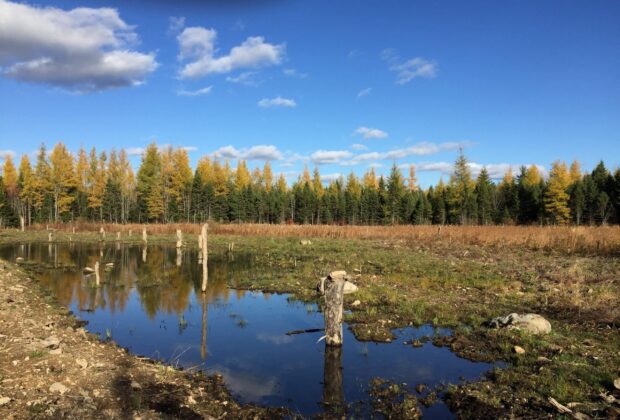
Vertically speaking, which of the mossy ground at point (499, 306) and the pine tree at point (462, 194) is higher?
the pine tree at point (462, 194)

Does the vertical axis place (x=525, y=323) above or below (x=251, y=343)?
above

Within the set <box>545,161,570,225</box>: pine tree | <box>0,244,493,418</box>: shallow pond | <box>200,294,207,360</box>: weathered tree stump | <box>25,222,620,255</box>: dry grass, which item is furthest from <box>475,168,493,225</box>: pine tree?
<box>200,294,207,360</box>: weathered tree stump

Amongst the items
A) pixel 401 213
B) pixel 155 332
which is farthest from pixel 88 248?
pixel 401 213

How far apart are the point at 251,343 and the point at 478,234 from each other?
25.3 metres

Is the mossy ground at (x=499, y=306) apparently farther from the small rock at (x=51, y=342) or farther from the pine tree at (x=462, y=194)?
the pine tree at (x=462, y=194)

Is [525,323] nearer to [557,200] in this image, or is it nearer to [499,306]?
[499,306]

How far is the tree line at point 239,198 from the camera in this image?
6325 centimetres

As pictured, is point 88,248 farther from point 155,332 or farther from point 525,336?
point 525,336

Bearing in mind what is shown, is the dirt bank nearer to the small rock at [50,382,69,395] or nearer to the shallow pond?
the small rock at [50,382,69,395]

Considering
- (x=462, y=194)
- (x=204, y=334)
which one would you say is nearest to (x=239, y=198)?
(x=462, y=194)

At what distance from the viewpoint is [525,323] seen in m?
9.78

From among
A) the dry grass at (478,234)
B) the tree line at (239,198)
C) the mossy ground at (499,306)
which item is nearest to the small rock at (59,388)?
A: the mossy ground at (499,306)

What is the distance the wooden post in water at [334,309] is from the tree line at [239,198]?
55426mm

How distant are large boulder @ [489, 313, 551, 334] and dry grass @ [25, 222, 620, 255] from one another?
54.6 feet
